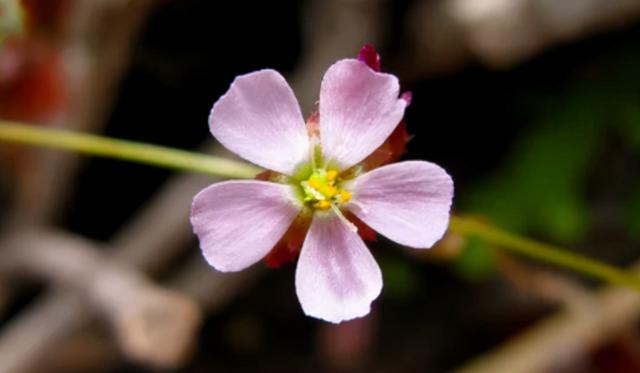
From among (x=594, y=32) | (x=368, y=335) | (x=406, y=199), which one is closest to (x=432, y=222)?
(x=406, y=199)

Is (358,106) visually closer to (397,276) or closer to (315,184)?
(315,184)

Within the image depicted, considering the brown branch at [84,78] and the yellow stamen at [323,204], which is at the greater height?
the brown branch at [84,78]

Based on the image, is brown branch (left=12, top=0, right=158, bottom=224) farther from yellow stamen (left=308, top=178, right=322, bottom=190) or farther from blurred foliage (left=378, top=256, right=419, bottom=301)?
yellow stamen (left=308, top=178, right=322, bottom=190)

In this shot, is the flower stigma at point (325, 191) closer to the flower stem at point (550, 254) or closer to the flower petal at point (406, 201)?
the flower petal at point (406, 201)

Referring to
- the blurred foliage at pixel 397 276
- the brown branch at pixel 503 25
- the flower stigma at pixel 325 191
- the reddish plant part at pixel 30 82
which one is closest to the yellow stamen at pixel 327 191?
the flower stigma at pixel 325 191

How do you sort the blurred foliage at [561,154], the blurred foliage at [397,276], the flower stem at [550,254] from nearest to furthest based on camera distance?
the flower stem at [550,254]
the blurred foliage at [561,154]
the blurred foliage at [397,276]

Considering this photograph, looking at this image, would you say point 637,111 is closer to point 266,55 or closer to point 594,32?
point 594,32
